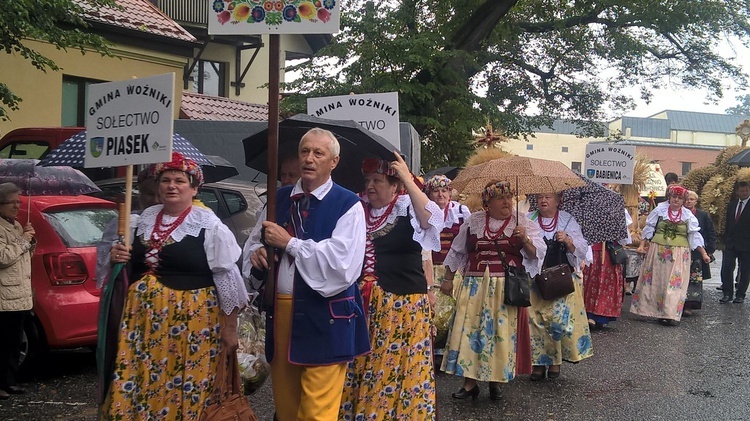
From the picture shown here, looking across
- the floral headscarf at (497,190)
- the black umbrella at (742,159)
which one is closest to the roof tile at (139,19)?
the black umbrella at (742,159)

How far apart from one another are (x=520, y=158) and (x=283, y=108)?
359 inches

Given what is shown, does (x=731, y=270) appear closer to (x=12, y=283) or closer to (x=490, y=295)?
(x=490, y=295)

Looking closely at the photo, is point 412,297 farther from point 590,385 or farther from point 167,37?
point 167,37

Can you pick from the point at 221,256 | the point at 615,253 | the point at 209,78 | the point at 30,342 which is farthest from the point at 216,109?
the point at 221,256

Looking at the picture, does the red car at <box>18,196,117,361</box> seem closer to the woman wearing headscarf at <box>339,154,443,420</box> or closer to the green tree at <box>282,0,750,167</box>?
the woman wearing headscarf at <box>339,154,443,420</box>

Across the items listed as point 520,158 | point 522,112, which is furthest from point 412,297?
point 522,112

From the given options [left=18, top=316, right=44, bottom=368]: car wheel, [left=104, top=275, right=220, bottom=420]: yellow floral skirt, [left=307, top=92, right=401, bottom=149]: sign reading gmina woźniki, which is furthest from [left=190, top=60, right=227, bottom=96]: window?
[left=104, top=275, right=220, bottom=420]: yellow floral skirt

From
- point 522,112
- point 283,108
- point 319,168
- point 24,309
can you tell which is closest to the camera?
point 319,168

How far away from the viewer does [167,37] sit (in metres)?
18.6

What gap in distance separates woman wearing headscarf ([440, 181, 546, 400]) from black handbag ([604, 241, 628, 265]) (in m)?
4.62

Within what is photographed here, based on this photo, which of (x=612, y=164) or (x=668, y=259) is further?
(x=612, y=164)

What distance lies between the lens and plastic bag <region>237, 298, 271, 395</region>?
5598mm

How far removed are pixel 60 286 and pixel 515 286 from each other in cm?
357

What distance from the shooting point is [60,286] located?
23.3 feet
